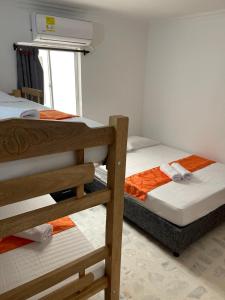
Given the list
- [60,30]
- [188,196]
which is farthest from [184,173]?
[60,30]

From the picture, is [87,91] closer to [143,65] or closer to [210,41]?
[143,65]

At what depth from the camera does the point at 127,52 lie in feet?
11.4

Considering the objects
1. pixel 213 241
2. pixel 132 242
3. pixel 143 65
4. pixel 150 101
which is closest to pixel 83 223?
pixel 132 242

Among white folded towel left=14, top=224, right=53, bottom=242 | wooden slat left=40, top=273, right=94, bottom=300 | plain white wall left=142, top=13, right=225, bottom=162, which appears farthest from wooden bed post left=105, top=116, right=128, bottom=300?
plain white wall left=142, top=13, right=225, bottom=162

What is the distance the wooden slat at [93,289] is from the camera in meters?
1.15

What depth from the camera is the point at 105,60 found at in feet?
10.8

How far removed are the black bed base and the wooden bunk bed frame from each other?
0.84 m

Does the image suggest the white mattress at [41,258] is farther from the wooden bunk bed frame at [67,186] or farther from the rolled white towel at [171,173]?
the rolled white towel at [171,173]

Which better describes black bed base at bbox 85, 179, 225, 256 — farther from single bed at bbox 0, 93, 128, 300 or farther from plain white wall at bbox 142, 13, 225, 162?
plain white wall at bbox 142, 13, 225, 162

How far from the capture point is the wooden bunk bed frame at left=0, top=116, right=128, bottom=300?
A: 0.78 meters

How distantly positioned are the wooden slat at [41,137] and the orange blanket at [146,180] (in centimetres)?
136

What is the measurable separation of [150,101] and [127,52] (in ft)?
2.86

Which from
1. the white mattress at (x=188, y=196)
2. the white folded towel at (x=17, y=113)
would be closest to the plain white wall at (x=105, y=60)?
the white mattress at (x=188, y=196)

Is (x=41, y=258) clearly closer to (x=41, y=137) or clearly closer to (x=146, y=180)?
(x=41, y=137)
